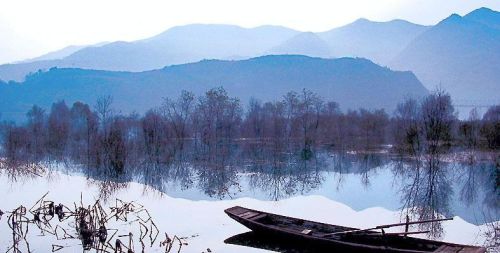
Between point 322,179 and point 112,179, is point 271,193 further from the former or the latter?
point 112,179

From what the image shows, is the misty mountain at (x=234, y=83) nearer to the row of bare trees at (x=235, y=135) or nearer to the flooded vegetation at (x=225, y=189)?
the row of bare trees at (x=235, y=135)

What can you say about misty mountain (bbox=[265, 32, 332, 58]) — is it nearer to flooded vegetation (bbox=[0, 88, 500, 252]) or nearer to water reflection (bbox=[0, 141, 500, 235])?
flooded vegetation (bbox=[0, 88, 500, 252])

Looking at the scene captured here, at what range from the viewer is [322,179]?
17.8m

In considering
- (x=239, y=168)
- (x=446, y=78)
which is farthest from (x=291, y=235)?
(x=446, y=78)

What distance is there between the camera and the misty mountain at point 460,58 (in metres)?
117

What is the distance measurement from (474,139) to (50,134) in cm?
2647

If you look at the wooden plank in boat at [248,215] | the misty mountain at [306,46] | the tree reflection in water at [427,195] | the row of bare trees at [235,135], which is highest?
the misty mountain at [306,46]

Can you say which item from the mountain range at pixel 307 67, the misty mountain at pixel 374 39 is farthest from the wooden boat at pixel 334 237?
the misty mountain at pixel 374 39

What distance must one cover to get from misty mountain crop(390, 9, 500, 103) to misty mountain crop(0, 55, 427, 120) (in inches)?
645

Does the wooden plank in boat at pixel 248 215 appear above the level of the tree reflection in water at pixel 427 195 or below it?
above

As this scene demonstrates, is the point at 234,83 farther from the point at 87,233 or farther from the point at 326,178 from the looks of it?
the point at 87,233

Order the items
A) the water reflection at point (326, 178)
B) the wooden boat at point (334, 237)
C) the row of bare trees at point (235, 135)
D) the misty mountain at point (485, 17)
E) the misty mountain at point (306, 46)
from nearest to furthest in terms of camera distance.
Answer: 1. the wooden boat at point (334, 237)
2. the water reflection at point (326, 178)
3. the row of bare trees at point (235, 135)
4. the misty mountain at point (485, 17)
5. the misty mountain at point (306, 46)

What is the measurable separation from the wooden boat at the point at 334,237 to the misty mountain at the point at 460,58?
103951 mm

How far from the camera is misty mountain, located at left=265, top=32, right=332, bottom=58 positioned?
171038 millimetres
